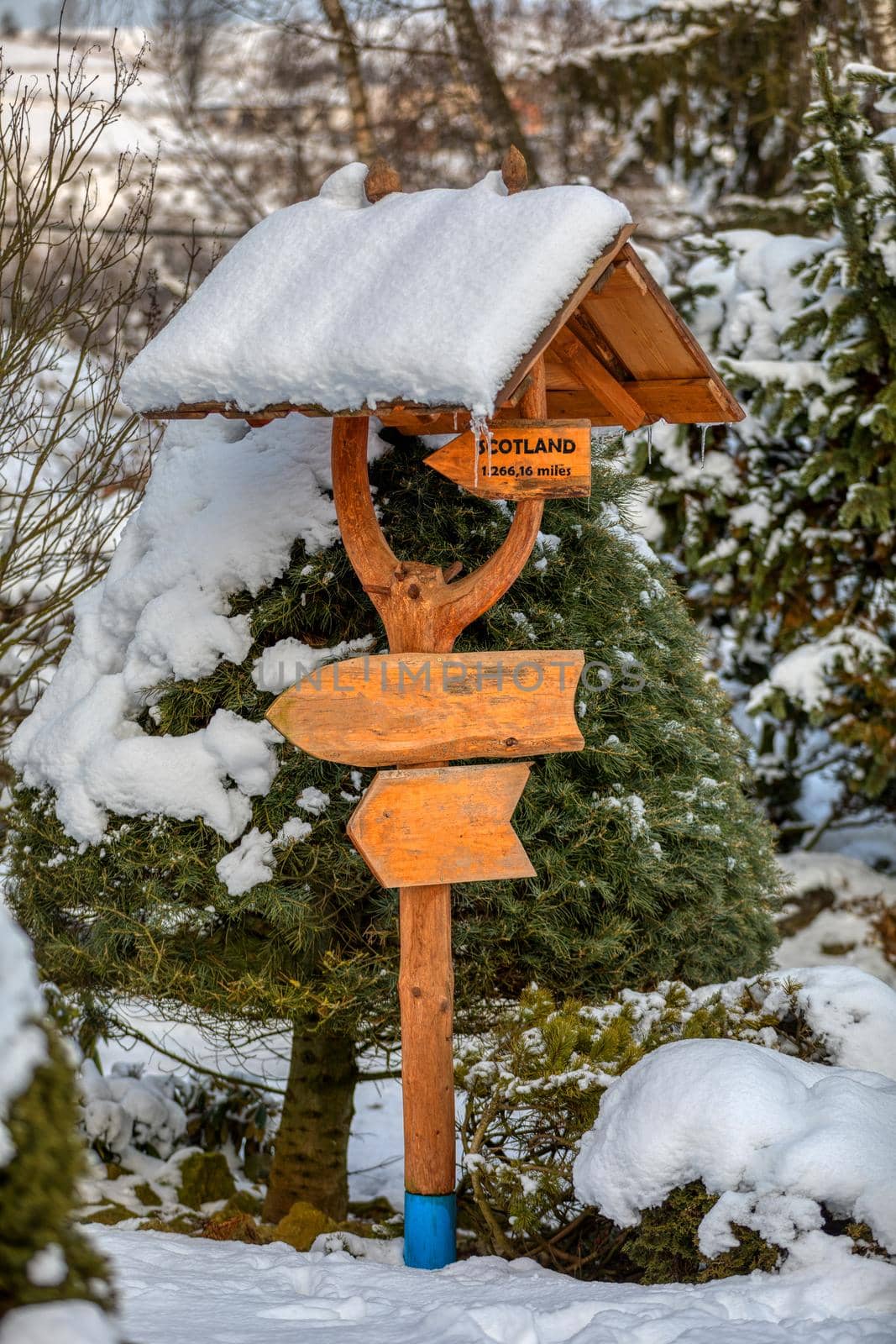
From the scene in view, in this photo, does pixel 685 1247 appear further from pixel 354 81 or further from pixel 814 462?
pixel 354 81

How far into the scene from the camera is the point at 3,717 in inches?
189

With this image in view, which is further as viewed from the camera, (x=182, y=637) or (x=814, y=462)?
(x=814, y=462)

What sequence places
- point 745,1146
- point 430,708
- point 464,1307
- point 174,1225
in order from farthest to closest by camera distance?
point 174,1225
point 430,708
point 745,1146
point 464,1307

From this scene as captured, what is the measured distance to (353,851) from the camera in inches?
121

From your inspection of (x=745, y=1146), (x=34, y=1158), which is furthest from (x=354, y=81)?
(x=34, y=1158)

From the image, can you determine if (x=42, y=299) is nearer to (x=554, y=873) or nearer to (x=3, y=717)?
(x=3, y=717)

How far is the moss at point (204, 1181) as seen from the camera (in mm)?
3955

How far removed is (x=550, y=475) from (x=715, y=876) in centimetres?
134

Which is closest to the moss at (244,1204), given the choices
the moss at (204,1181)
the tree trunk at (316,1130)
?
the moss at (204,1181)

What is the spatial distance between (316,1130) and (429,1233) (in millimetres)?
772

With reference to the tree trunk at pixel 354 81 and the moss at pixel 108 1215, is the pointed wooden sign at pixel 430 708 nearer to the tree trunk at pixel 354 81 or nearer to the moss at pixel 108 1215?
the moss at pixel 108 1215

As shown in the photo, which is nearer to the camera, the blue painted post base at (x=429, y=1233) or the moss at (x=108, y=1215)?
the blue painted post base at (x=429, y=1233)

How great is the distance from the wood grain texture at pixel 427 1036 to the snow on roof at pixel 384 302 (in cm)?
124

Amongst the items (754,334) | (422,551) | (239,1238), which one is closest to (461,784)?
(422,551)
